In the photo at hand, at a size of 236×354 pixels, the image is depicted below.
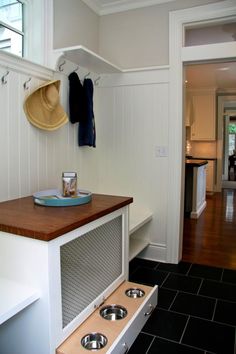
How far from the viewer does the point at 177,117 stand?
2916mm

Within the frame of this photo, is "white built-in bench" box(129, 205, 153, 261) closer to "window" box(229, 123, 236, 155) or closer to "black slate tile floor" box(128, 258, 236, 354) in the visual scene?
"black slate tile floor" box(128, 258, 236, 354)

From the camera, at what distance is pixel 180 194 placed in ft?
9.81

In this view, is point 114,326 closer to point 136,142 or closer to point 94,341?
point 94,341

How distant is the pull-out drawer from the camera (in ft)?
4.88

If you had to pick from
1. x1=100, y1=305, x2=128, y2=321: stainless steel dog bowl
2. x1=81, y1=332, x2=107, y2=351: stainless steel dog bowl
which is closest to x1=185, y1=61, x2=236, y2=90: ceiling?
x1=100, y1=305, x2=128, y2=321: stainless steel dog bowl

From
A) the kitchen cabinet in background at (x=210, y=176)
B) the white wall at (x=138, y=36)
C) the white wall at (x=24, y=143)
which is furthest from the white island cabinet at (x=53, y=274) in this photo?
the kitchen cabinet in background at (x=210, y=176)

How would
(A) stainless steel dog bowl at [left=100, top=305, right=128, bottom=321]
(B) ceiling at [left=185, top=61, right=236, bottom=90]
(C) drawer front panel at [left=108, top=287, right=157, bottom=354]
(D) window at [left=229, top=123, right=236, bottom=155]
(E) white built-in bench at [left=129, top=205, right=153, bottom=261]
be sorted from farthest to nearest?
(D) window at [left=229, top=123, right=236, bottom=155] → (B) ceiling at [left=185, top=61, right=236, bottom=90] → (E) white built-in bench at [left=129, top=205, right=153, bottom=261] → (A) stainless steel dog bowl at [left=100, top=305, right=128, bottom=321] → (C) drawer front panel at [left=108, top=287, right=157, bottom=354]

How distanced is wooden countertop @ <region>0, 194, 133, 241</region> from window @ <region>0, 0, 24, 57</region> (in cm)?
112

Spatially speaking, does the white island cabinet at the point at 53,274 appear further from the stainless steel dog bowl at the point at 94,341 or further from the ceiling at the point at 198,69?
the ceiling at the point at 198,69

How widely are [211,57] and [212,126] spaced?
14.6 ft

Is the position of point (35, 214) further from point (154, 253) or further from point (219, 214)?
point (219, 214)

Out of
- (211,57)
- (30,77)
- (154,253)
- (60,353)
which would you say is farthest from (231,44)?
(60,353)

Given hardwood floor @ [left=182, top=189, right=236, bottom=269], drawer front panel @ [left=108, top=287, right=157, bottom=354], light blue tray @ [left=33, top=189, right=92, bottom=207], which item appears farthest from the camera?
hardwood floor @ [left=182, top=189, right=236, bottom=269]

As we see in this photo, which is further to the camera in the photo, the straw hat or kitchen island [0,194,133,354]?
the straw hat
